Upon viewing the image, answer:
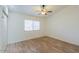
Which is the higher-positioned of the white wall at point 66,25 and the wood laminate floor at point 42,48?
the white wall at point 66,25

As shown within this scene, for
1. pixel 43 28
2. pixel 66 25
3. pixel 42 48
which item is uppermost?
pixel 66 25

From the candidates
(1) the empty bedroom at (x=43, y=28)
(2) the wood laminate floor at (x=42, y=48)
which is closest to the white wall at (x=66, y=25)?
(1) the empty bedroom at (x=43, y=28)

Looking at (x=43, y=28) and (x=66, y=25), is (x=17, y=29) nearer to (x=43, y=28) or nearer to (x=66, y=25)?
(x=43, y=28)

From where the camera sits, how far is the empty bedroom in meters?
3.74

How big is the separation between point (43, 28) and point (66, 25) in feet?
6.45

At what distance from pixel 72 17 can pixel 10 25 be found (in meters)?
2.76

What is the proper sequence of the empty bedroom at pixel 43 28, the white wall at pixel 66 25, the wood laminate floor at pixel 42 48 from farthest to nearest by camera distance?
the white wall at pixel 66 25 → the empty bedroom at pixel 43 28 → the wood laminate floor at pixel 42 48

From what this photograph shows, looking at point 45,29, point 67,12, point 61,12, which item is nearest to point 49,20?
point 45,29

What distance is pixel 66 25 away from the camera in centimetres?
465

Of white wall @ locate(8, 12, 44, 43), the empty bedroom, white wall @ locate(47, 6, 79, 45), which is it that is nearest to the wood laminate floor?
the empty bedroom

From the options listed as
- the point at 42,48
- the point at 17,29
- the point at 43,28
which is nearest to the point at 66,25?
the point at 42,48

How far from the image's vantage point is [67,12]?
4.60m

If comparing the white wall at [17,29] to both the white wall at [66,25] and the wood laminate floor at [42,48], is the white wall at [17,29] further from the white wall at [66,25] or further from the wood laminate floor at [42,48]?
the white wall at [66,25]

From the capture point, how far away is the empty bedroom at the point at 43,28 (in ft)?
12.3
